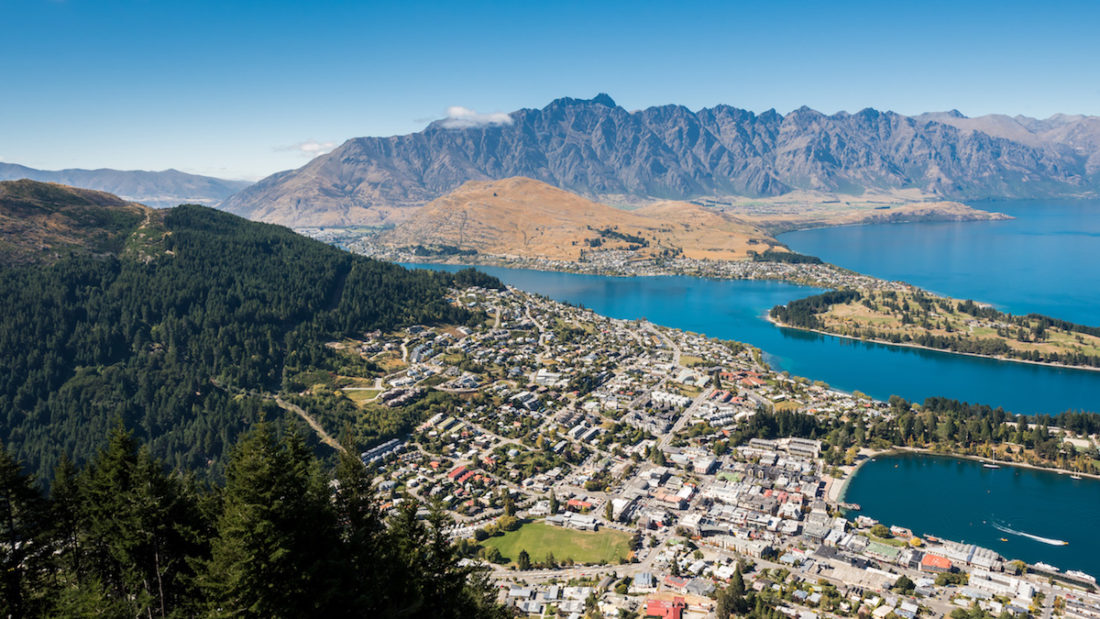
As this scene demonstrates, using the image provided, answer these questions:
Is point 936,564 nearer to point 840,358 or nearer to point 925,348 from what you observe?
point 840,358

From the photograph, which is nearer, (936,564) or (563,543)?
(936,564)

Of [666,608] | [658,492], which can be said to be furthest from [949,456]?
[666,608]

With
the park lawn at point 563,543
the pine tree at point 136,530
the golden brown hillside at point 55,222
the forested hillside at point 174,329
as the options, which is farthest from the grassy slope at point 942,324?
the golden brown hillside at point 55,222

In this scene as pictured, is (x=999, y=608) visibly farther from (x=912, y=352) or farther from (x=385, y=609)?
(x=912, y=352)

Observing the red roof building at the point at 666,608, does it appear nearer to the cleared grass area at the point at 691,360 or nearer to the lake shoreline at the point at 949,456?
the lake shoreline at the point at 949,456

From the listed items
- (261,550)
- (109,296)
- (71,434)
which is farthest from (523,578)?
(109,296)

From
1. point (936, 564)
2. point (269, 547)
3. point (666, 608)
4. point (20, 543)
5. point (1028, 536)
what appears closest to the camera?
point (269, 547)
